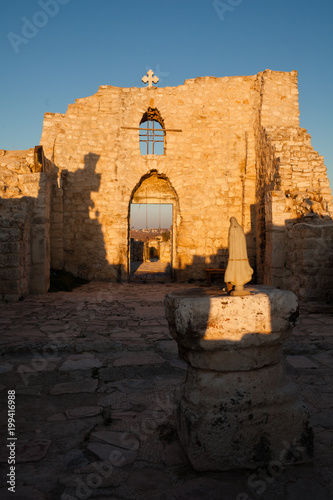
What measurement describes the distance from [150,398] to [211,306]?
1.31 meters

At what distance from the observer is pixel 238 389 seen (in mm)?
2082

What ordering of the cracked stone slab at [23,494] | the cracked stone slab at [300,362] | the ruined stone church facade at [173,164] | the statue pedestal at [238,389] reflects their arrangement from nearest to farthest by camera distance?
1. the cracked stone slab at [23,494]
2. the statue pedestal at [238,389]
3. the cracked stone slab at [300,362]
4. the ruined stone church facade at [173,164]

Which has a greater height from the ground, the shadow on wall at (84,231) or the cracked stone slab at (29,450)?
the shadow on wall at (84,231)

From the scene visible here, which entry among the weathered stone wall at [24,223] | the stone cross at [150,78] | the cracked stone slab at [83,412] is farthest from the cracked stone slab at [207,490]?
the stone cross at [150,78]

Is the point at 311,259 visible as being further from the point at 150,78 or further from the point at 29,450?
the point at 150,78

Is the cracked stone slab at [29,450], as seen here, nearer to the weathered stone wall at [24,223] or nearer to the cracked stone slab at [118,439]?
the cracked stone slab at [118,439]

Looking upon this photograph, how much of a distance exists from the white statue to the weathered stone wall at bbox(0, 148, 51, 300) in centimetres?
590

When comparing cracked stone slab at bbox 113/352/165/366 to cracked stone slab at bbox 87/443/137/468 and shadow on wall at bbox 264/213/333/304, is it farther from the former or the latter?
shadow on wall at bbox 264/213/333/304

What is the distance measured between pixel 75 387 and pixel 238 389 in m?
1.69

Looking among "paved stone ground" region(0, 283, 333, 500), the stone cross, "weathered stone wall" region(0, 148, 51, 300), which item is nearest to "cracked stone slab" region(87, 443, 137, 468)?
→ "paved stone ground" region(0, 283, 333, 500)

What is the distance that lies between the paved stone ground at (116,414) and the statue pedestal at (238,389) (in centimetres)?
10

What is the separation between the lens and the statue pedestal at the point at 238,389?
78.9 inches

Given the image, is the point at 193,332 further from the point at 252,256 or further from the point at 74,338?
the point at 252,256

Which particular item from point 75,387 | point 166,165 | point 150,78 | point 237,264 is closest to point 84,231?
point 166,165
